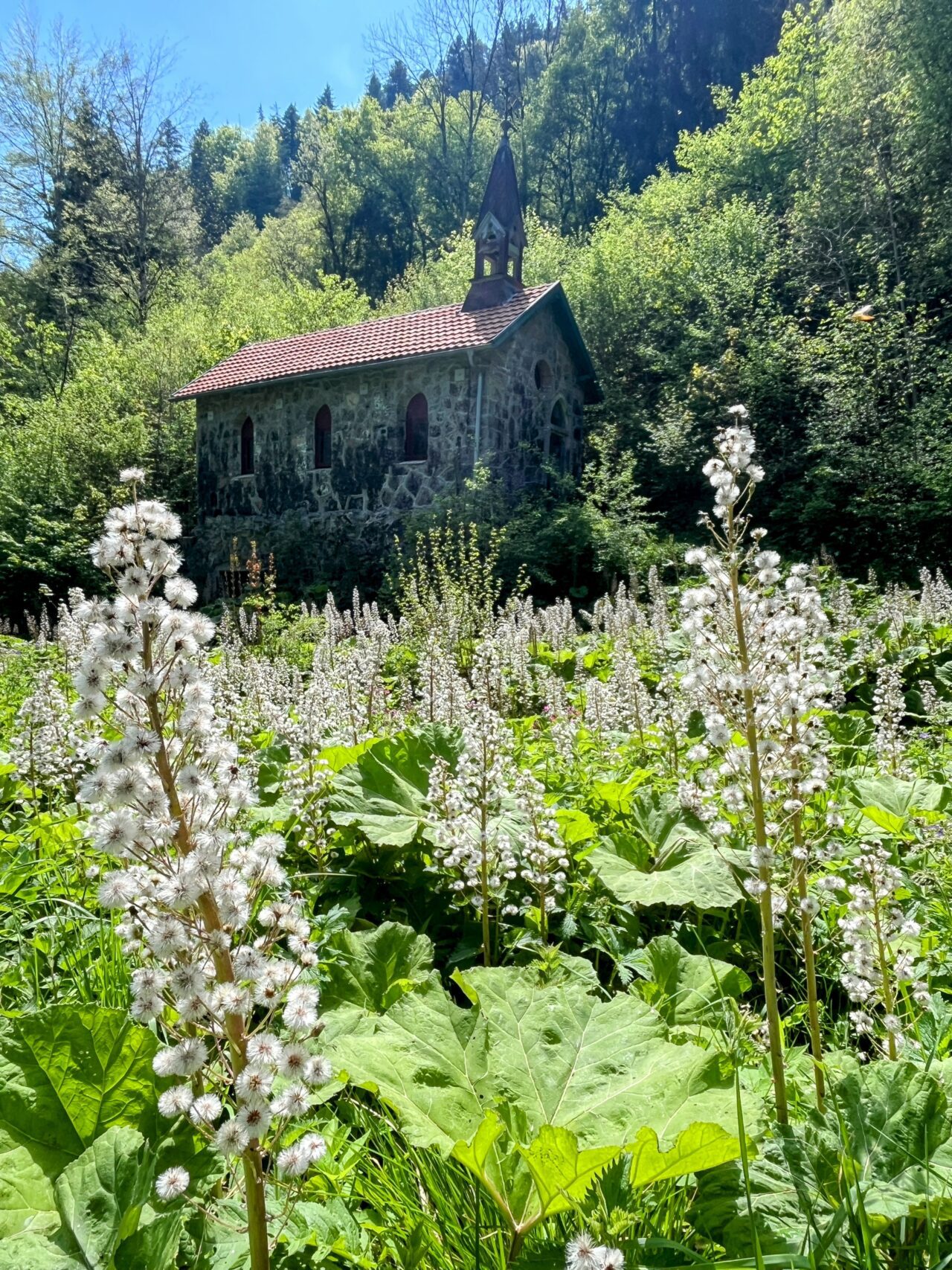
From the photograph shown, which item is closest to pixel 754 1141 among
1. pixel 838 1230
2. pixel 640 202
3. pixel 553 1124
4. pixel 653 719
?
pixel 838 1230

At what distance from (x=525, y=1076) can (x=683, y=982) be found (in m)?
1.06

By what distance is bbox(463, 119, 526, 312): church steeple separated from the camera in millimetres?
22438

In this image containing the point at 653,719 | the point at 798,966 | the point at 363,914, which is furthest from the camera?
the point at 653,719

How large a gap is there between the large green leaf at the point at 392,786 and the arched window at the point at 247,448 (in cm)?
2211

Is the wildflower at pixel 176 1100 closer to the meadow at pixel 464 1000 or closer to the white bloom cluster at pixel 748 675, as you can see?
the meadow at pixel 464 1000

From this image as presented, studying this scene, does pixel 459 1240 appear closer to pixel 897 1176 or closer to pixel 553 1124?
pixel 553 1124

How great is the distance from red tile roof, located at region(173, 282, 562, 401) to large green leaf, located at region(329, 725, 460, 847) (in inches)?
661

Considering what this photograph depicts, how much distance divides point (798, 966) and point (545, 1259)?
2336 millimetres

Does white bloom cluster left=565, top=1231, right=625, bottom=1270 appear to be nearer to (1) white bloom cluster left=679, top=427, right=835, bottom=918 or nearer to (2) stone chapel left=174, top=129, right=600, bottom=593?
(1) white bloom cluster left=679, top=427, right=835, bottom=918

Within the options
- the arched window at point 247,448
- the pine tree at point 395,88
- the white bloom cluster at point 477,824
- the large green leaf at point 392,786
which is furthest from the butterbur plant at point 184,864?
the pine tree at point 395,88

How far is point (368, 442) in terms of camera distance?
2223 centimetres

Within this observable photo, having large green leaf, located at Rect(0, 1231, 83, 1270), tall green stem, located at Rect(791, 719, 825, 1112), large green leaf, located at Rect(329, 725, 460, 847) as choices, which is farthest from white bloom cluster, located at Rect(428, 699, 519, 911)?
large green leaf, located at Rect(0, 1231, 83, 1270)

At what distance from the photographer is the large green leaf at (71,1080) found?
1.72 meters

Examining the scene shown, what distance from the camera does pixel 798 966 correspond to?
3473 millimetres
